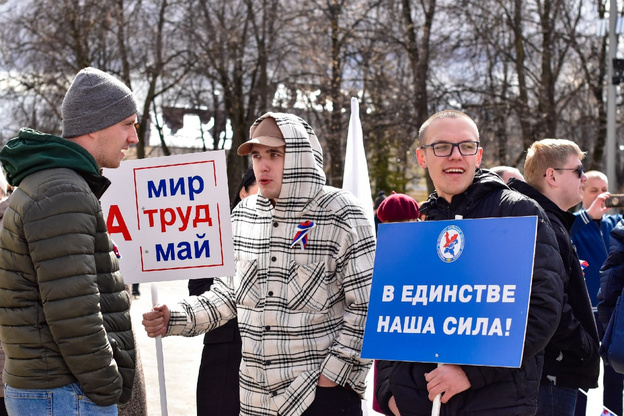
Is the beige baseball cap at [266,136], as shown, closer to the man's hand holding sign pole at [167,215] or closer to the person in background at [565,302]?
the man's hand holding sign pole at [167,215]

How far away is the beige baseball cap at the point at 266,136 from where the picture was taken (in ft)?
12.0

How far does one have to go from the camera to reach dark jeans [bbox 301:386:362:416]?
3486 mm

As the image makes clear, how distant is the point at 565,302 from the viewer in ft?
11.9

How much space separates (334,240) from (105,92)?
1.13 metres

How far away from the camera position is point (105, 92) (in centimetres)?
338

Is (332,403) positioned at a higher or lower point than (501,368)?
lower

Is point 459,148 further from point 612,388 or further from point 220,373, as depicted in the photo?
point 612,388

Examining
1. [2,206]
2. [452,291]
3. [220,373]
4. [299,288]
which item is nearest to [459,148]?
[452,291]

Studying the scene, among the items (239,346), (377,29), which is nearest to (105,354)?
(239,346)

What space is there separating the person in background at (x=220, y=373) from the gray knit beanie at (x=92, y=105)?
4.98 feet

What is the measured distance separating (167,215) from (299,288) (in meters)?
0.99

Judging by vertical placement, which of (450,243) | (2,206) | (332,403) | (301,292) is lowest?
(332,403)

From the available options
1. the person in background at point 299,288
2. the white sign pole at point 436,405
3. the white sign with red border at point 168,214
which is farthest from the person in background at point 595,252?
the white sign pole at point 436,405

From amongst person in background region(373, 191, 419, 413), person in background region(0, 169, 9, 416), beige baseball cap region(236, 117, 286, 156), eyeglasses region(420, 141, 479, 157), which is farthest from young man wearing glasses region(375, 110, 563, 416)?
person in background region(373, 191, 419, 413)
